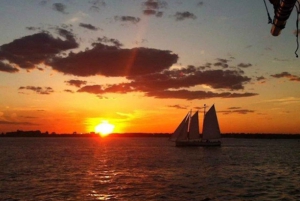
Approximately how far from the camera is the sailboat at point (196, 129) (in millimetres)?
123125

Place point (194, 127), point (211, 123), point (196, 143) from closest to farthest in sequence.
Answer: point (211, 123), point (194, 127), point (196, 143)

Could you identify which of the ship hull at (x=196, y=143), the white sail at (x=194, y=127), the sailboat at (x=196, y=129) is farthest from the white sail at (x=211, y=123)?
the ship hull at (x=196, y=143)

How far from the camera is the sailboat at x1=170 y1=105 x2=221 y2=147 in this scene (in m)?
123

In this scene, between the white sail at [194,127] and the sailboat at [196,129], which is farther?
the white sail at [194,127]

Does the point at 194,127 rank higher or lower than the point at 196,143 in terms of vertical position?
higher

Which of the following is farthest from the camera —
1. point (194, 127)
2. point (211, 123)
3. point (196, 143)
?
point (196, 143)

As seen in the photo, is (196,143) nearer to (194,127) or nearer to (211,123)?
(194,127)

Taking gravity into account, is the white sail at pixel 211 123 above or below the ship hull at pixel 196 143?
above

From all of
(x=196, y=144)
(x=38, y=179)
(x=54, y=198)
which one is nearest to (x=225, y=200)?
(x=54, y=198)

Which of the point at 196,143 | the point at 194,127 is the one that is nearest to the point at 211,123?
the point at 194,127

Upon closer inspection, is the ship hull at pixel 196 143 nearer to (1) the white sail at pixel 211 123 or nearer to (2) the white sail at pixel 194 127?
(2) the white sail at pixel 194 127

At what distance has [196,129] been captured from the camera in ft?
425

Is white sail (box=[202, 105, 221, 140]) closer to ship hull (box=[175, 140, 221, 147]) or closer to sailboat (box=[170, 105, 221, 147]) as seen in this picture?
sailboat (box=[170, 105, 221, 147])

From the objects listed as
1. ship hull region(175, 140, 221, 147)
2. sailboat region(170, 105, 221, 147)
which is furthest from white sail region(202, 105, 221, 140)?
ship hull region(175, 140, 221, 147)
